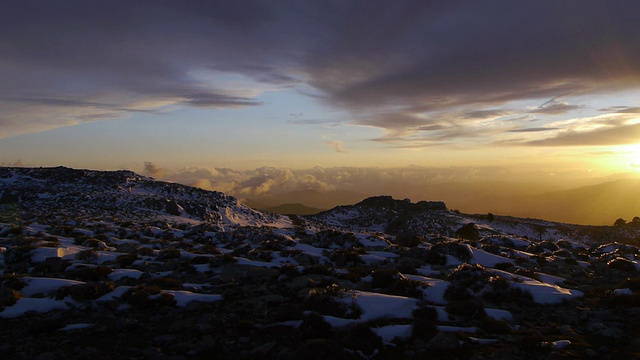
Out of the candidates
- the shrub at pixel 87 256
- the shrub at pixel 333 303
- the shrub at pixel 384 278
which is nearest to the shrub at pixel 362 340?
the shrub at pixel 333 303

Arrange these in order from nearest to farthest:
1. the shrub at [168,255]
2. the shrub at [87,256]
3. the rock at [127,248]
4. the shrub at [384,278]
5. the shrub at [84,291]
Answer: the shrub at [84,291] < the shrub at [384,278] < the shrub at [87,256] < the shrub at [168,255] < the rock at [127,248]

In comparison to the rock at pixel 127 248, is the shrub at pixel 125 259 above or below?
above

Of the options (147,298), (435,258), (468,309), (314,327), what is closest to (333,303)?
(314,327)

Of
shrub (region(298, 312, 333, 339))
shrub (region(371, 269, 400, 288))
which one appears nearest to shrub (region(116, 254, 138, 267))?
shrub (region(298, 312, 333, 339))

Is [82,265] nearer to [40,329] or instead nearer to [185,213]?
[40,329]

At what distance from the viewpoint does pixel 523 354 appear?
842 centimetres

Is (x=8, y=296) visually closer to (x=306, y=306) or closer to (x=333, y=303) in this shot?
(x=306, y=306)

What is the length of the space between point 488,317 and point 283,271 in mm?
8449

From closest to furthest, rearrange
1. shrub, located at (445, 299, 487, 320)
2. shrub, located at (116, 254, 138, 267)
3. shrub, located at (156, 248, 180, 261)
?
1. shrub, located at (445, 299, 487, 320)
2. shrub, located at (116, 254, 138, 267)
3. shrub, located at (156, 248, 180, 261)

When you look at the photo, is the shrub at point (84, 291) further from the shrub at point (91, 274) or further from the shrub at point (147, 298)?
the shrub at point (91, 274)

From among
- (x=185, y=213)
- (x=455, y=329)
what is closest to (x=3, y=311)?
(x=455, y=329)

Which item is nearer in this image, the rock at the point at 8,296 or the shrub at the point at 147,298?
the rock at the point at 8,296

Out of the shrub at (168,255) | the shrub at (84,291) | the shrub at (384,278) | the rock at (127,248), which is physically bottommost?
the rock at (127,248)

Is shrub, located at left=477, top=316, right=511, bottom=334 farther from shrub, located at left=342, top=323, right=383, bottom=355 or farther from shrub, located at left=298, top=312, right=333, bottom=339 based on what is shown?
shrub, located at left=298, top=312, right=333, bottom=339
